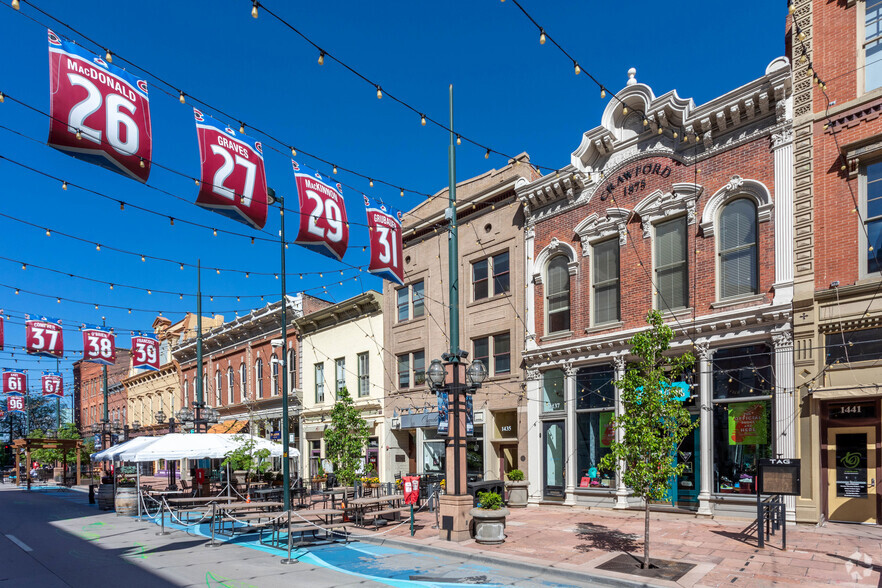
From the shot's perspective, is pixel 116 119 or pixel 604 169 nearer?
pixel 116 119

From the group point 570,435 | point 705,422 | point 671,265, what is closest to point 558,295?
point 671,265

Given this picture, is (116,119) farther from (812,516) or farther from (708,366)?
(812,516)

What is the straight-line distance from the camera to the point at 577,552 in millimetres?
11734

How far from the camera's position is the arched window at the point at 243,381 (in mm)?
35906

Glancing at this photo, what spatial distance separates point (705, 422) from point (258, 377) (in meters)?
25.6

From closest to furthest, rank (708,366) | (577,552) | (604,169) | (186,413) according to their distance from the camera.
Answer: (577,552) → (708,366) → (604,169) → (186,413)

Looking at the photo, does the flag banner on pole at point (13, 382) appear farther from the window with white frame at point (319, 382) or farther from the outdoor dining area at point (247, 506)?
the window with white frame at point (319, 382)

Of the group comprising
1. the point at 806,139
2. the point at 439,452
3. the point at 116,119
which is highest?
the point at 806,139

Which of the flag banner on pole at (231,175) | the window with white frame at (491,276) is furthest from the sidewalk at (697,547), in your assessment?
the window with white frame at (491,276)

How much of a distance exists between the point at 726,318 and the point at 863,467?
4277 mm

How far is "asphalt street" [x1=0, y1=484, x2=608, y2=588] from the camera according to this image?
33.2ft

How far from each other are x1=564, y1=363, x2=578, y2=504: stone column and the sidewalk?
7.55 ft

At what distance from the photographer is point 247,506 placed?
15.2 metres

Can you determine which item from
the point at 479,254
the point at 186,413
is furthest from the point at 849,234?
the point at 186,413
